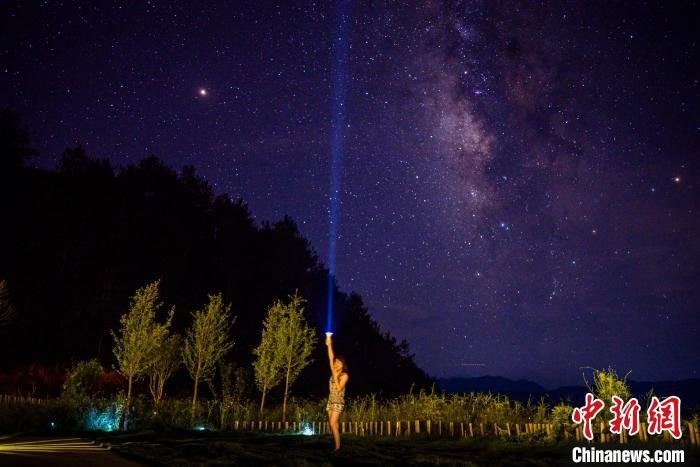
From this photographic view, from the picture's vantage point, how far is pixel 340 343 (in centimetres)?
5600

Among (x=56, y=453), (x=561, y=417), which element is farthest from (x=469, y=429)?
(x=56, y=453)

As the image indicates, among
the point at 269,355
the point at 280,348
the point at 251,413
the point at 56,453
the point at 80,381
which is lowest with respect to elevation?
the point at 251,413

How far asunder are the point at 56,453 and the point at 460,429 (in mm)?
9458

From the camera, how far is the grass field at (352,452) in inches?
353

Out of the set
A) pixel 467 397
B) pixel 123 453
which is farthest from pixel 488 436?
pixel 123 453

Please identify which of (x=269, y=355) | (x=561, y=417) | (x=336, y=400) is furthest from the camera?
(x=269, y=355)

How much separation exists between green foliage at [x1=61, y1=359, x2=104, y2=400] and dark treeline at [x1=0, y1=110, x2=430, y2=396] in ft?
22.5

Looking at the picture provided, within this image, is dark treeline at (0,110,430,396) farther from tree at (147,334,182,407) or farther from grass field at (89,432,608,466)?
grass field at (89,432,608,466)

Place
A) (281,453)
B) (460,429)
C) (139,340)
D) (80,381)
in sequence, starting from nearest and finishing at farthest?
(281,453) → (460,429) → (80,381) → (139,340)

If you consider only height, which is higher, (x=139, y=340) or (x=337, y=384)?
(x=139, y=340)

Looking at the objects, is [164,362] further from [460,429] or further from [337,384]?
[337,384]

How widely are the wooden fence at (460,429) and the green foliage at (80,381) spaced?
3.13ft

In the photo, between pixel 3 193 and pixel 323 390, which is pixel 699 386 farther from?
pixel 3 193

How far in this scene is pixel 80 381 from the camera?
19.5m
